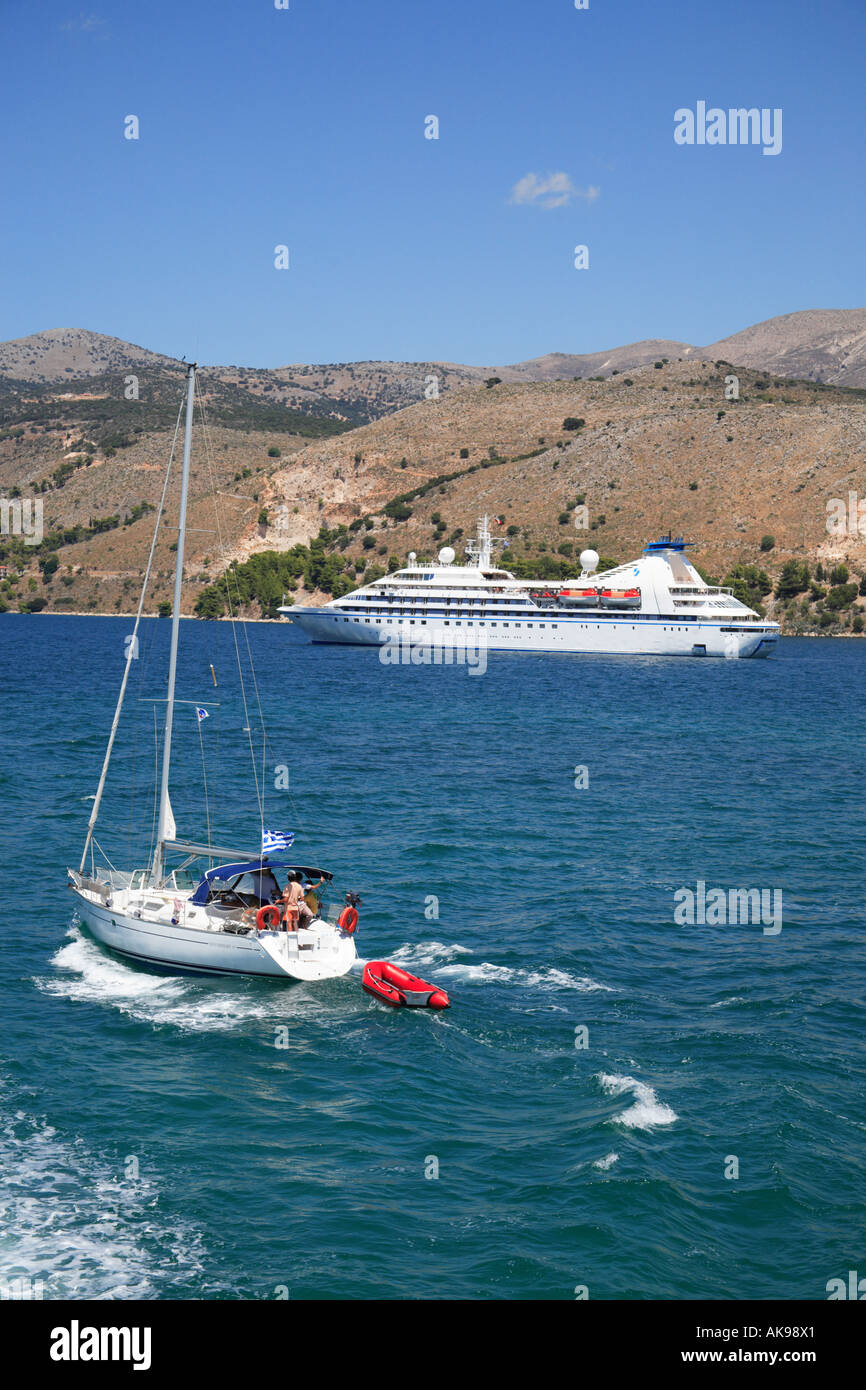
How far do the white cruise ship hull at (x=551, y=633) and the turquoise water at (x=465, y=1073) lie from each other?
84.6m

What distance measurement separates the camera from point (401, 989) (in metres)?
22.4

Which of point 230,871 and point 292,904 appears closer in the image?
point 292,904

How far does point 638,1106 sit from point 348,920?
7833 millimetres

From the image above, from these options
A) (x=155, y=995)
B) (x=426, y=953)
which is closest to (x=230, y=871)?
(x=155, y=995)

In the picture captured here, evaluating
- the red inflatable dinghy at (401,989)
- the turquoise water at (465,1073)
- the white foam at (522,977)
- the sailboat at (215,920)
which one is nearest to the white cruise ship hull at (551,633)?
the turquoise water at (465,1073)

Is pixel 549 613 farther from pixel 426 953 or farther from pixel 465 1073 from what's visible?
pixel 465 1073

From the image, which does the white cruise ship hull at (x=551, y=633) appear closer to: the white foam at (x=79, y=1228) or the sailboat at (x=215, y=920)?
the sailboat at (x=215, y=920)

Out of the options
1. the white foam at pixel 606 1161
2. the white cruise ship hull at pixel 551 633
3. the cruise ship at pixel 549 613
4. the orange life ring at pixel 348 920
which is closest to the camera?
the white foam at pixel 606 1161

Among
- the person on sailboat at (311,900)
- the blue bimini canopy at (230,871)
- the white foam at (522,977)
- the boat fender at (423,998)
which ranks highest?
the blue bimini canopy at (230,871)

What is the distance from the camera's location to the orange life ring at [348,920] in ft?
80.0

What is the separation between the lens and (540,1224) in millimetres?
15680

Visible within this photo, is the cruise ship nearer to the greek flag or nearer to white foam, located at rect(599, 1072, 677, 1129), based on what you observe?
the greek flag

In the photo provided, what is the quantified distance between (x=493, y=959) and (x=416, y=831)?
1203 centimetres
